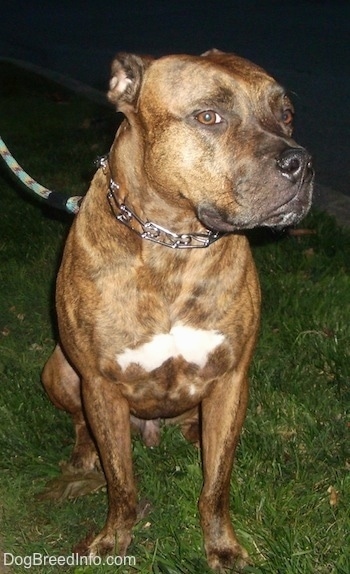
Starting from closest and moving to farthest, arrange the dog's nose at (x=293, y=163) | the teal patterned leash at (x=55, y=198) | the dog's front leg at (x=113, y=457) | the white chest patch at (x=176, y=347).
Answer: the dog's nose at (x=293, y=163)
the white chest patch at (x=176, y=347)
the dog's front leg at (x=113, y=457)
the teal patterned leash at (x=55, y=198)

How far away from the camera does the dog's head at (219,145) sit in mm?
2783

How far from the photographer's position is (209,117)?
286cm

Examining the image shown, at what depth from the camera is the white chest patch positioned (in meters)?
3.13

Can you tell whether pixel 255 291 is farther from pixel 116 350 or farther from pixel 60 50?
pixel 60 50

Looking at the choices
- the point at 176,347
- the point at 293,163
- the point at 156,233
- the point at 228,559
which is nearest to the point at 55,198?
the point at 156,233

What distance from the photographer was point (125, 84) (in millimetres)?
3062

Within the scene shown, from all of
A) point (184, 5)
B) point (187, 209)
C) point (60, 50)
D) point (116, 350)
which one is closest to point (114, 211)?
point (187, 209)

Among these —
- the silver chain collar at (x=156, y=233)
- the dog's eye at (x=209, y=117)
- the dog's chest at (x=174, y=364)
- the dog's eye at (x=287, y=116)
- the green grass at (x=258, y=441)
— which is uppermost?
the dog's eye at (x=209, y=117)

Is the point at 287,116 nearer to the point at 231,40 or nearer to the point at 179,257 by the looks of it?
the point at 179,257

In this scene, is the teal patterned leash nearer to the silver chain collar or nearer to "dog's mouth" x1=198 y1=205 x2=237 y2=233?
the silver chain collar

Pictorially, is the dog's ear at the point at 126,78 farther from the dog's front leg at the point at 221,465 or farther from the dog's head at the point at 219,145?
the dog's front leg at the point at 221,465

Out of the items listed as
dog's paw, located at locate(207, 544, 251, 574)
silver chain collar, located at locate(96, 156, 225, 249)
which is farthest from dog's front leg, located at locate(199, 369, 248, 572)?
silver chain collar, located at locate(96, 156, 225, 249)

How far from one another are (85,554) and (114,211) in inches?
55.0

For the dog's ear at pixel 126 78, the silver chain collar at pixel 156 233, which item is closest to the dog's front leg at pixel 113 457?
the silver chain collar at pixel 156 233
